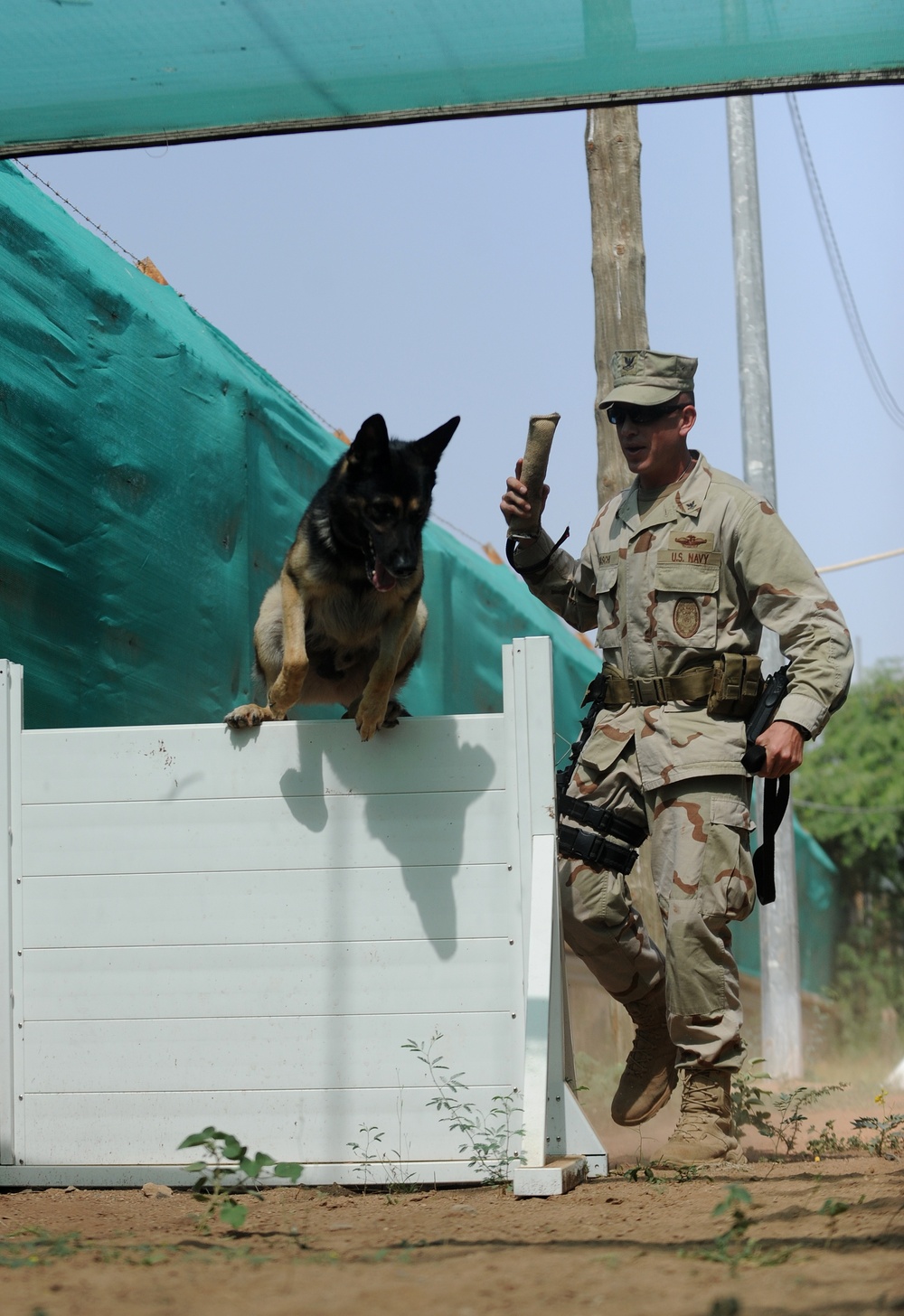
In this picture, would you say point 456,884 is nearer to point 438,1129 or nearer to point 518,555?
point 438,1129

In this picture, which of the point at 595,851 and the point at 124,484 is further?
the point at 124,484

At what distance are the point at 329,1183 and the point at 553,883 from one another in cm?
103

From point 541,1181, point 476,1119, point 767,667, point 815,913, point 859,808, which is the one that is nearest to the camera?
point 541,1181

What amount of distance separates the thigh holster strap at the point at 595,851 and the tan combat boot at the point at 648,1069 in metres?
0.52

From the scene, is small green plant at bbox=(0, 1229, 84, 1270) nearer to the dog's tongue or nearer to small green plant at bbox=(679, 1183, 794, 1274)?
small green plant at bbox=(679, 1183, 794, 1274)

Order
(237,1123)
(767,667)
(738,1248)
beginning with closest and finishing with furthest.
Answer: (738,1248) → (237,1123) → (767,667)

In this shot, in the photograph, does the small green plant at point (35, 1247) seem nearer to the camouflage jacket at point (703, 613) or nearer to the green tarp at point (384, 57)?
the camouflage jacket at point (703, 613)

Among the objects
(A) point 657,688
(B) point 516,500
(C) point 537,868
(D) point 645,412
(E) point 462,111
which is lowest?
(C) point 537,868

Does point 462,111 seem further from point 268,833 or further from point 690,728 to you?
point 268,833

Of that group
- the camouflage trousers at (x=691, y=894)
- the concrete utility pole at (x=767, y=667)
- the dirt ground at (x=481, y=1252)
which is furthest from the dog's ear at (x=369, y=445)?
the concrete utility pole at (x=767, y=667)

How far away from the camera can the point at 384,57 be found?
3.78 meters

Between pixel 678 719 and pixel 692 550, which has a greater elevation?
pixel 692 550

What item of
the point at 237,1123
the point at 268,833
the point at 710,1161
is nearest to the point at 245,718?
the point at 268,833

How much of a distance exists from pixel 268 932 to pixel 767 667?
272 inches
